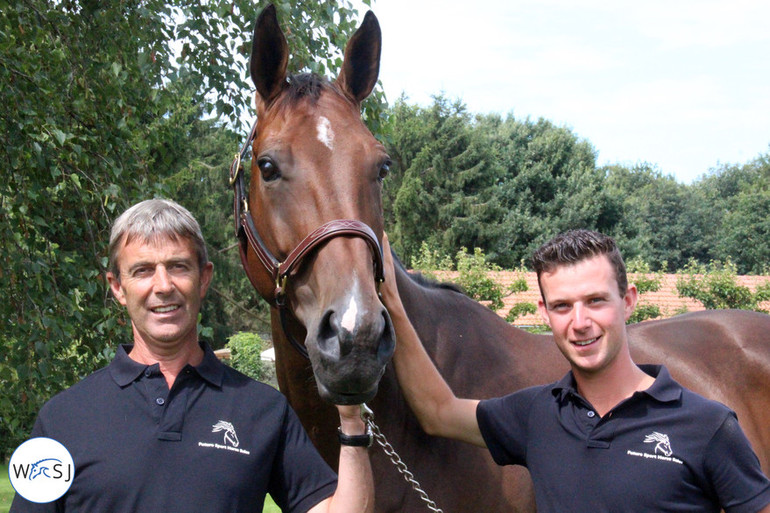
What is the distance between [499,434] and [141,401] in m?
1.12

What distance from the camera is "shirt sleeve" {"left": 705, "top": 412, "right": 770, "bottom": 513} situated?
1.74 meters

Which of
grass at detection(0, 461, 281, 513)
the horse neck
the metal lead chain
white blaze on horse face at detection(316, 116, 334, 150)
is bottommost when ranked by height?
grass at detection(0, 461, 281, 513)

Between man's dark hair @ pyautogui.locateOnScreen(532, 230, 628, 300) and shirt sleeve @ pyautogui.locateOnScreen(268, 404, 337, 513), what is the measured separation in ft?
2.83

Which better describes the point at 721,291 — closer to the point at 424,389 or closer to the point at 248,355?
the point at 248,355

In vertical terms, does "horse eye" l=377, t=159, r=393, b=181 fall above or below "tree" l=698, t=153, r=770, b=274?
below

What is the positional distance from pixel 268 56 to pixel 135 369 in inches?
49.8

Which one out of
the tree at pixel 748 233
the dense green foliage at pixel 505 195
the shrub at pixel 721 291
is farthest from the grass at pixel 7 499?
the tree at pixel 748 233

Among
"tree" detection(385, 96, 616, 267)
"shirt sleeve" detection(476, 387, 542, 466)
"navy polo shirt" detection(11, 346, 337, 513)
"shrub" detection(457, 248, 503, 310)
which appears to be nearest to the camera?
"navy polo shirt" detection(11, 346, 337, 513)

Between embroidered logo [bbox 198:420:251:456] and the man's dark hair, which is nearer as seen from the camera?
embroidered logo [bbox 198:420:251:456]

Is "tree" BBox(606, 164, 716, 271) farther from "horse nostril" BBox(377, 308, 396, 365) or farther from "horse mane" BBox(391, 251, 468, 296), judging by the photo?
"horse nostril" BBox(377, 308, 396, 365)

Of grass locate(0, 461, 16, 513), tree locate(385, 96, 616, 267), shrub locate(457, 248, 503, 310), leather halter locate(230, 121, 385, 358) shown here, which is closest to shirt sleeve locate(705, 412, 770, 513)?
leather halter locate(230, 121, 385, 358)

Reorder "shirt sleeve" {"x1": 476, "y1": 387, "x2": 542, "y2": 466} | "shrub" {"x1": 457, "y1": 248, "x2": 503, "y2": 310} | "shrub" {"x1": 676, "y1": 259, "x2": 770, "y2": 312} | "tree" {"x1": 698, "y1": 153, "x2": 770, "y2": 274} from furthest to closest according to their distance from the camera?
"tree" {"x1": 698, "y1": 153, "x2": 770, "y2": 274} < "shrub" {"x1": 676, "y1": 259, "x2": 770, "y2": 312} < "shrub" {"x1": 457, "y1": 248, "x2": 503, "y2": 310} < "shirt sleeve" {"x1": 476, "y1": 387, "x2": 542, "y2": 466}

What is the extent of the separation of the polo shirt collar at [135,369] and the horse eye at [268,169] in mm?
695

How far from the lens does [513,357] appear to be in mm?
3018
